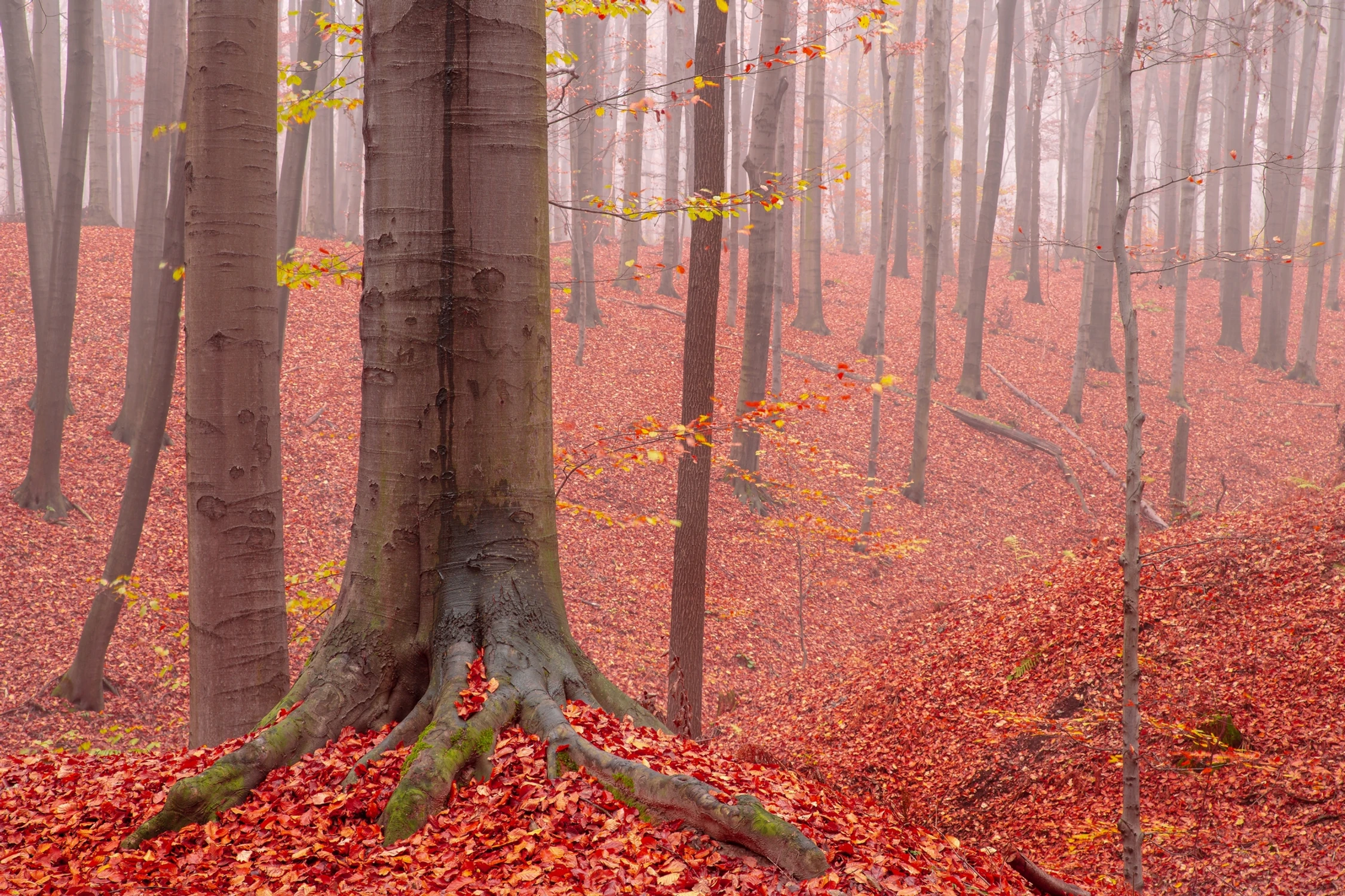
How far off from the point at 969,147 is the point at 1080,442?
10.8m

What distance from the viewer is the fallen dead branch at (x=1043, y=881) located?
331 cm

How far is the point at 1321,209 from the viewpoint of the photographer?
18.3m

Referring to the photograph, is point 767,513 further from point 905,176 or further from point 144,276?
point 905,176

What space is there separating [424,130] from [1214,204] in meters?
29.3

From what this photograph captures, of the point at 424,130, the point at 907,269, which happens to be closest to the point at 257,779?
the point at 424,130

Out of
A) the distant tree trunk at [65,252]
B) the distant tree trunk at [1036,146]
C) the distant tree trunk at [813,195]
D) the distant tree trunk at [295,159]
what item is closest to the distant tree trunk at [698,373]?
the distant tree trunk at [295,159]

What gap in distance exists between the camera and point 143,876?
8.91ft

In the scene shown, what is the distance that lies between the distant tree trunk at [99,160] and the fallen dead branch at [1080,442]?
20337 mm

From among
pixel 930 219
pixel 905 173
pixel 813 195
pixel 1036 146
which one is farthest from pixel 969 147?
pixel 930 219

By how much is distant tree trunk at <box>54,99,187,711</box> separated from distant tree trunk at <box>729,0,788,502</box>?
622 cm

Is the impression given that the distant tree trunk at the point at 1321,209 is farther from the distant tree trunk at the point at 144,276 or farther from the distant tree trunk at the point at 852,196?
the distant tree trunk at the point at 144,276

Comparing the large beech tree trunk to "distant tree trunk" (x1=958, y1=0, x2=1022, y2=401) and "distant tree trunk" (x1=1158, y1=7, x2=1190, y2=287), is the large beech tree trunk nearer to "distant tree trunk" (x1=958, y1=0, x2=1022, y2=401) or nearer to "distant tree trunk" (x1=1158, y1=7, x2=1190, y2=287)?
"distant tree trunk" (x1=958, y1=0, x2=1022, y2=401)

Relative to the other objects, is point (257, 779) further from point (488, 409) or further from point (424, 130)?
point (424, 130)

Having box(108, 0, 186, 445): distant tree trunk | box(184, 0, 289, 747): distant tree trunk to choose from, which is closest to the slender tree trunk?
box(108, 0, 186, 445): distant tree trunk
